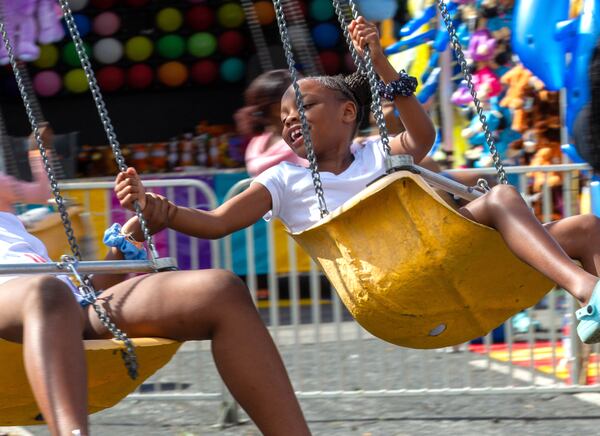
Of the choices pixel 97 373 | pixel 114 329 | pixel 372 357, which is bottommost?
pixel 372 357

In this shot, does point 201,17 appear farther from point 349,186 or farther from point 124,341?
point 124,341

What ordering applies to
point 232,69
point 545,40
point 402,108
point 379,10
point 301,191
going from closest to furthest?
1. point 301,191
2. point 402,108
3. point 545,40
4. point 379,10
5. point 232,69

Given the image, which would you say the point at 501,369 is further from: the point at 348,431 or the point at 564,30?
the point at 564,30

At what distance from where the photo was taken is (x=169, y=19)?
11.0 m

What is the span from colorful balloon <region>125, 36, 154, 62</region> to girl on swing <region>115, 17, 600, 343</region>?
7.06 metres

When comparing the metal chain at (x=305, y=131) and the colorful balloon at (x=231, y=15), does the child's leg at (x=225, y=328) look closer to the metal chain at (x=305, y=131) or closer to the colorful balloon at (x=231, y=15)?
the metal chain at (x=305, y=131)

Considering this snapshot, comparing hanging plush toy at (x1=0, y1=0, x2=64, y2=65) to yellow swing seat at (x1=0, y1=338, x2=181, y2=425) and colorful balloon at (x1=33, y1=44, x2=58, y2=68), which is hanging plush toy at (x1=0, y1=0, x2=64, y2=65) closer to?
colorful balloon at (x1=33, y1=44, x2=58, y2=68)

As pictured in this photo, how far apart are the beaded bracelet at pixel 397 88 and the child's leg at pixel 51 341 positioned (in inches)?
50.2

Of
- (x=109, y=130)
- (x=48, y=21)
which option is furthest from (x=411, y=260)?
(x=48, y=21)

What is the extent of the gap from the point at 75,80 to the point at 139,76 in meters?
0.58

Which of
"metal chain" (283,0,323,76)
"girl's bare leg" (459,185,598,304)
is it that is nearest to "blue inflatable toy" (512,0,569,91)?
"girl's bare leg" (459,185,598,304)

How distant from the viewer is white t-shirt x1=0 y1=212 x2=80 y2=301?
3.49 meters

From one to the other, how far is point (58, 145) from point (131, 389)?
662 cm

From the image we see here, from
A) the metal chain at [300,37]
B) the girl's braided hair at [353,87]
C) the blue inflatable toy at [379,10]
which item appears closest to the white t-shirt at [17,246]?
the girl's braided hair at [353,87]
